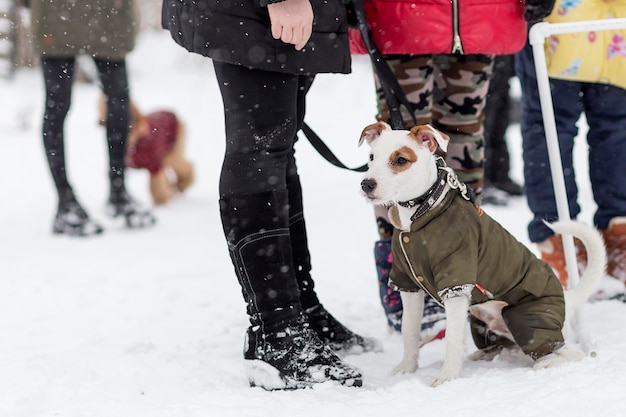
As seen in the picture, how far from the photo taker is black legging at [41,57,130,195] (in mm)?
4098

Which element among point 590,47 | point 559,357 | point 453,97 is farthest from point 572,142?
point 559,357

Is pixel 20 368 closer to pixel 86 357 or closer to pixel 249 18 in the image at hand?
pixel 86 357

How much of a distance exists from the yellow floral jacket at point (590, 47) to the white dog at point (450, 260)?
2.81 feet

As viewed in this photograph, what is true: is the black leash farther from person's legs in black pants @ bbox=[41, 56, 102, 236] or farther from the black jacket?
person's legs in black pants @ bbox=[41, 56, 102, 236]

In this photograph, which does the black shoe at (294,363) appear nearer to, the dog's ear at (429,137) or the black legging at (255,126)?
the black legging at (255,126)

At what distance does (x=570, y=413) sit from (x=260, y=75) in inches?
42.8

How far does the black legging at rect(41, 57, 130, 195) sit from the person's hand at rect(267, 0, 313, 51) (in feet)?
8.86

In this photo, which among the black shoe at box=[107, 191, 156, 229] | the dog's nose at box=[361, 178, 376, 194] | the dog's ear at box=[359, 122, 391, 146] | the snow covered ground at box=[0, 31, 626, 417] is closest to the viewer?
the snow covered ground at box=[0, 31, 626, 417]

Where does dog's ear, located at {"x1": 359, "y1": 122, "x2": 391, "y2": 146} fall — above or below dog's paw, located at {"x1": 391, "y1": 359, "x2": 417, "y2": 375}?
above

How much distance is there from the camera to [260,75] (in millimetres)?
1855

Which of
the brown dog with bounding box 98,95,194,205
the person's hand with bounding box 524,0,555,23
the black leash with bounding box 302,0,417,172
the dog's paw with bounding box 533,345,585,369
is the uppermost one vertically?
the person's hand with bounding box 524,0,555,23

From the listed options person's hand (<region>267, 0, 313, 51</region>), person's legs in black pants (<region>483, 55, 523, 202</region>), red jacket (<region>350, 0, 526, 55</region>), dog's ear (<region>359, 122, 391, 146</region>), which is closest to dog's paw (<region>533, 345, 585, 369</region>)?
dog's ear (<region>359, 122, 391, 146</region>)

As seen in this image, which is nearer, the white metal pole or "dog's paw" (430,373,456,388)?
"dog's paw" (430,373,456,388)

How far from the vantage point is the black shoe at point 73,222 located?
14.0 ft
